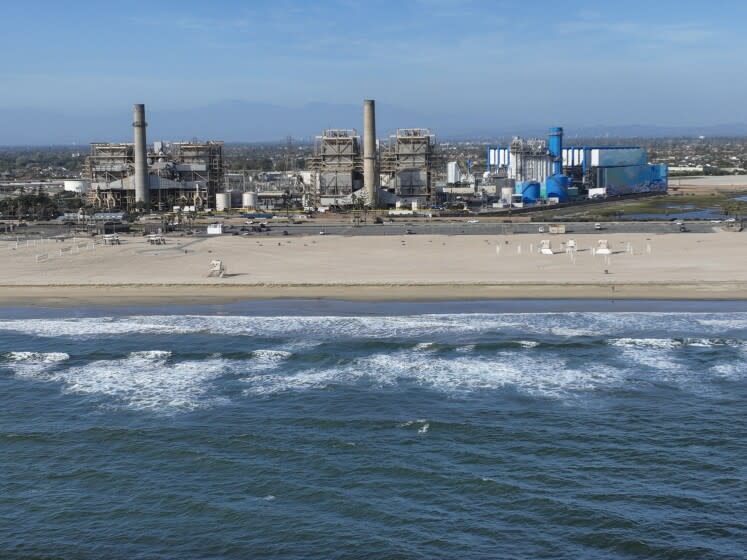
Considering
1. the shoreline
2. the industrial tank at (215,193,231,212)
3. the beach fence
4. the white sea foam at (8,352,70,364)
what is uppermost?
the industrial tank at (215,193,231,212)

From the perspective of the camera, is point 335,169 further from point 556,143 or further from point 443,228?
point 556,143

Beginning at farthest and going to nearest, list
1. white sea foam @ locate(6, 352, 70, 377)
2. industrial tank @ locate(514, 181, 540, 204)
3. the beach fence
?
1. industrial tank @ locate(514, 181, 540, 204)
2. the beach fence
3. white sea foam @ locate(6, 352, 70, 377)

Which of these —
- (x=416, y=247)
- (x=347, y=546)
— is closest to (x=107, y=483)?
(x=347, y=546)

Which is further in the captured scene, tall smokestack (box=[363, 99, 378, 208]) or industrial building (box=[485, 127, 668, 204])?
industrial building (box=[485, 127, 668, 204])

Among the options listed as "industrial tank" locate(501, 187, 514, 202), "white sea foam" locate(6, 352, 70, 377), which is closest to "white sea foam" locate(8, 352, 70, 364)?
"white sea foam" locate(6, 352, 70, 377)

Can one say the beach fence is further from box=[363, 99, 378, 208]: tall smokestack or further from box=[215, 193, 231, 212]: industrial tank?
box=[363, 99, 378, 208]: tall smokestack

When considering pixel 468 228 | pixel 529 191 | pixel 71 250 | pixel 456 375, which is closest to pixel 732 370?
pixel 456 375

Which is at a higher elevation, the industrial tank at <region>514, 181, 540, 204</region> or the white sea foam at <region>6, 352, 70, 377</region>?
the industrial tank at <region>514, 181, 540, 204</region>
